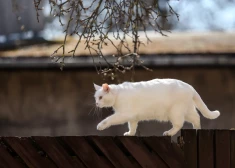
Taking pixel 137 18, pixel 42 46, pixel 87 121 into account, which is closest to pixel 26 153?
pixel 137 18

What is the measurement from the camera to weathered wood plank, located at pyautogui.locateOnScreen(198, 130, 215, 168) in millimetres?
4641

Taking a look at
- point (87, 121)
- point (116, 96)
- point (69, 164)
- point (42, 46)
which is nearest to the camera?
point (69, 164)

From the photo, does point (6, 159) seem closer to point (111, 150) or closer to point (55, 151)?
point (55, 151)

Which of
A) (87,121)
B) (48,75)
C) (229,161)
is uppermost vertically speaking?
(229,161)

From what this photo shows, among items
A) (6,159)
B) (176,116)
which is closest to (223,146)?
(176,116)

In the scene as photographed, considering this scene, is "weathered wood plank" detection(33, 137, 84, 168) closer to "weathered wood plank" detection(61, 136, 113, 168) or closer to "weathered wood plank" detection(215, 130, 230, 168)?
"weathered wood plank" detection(61, 136, 113, 168)

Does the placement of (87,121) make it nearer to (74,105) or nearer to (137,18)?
(74,105)

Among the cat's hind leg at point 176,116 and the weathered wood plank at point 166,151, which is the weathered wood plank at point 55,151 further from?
the cat's hind leg at point 176,116

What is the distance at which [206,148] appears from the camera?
465cm

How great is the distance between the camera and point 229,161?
183 inches

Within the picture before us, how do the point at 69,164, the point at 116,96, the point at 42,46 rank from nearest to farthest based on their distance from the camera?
the point at 69,164 → the point at 116,96 → the point at 42,46

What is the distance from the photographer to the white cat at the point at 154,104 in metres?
5.63

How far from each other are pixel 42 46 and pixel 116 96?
628cm

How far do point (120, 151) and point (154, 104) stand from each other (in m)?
1.12
